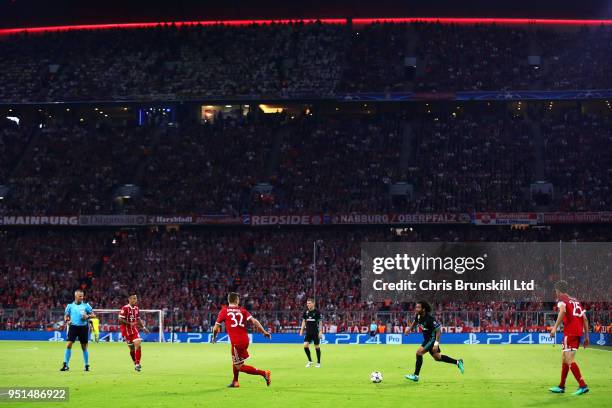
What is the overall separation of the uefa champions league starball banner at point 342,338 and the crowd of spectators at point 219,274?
64 cm

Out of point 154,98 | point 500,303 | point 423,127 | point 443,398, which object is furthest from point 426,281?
point 443,398

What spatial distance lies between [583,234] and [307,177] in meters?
19.5

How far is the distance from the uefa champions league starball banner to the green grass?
481 inches

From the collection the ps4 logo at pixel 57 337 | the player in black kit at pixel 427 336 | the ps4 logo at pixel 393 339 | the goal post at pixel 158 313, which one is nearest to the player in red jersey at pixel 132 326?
the player in black kit at pixel 427 336

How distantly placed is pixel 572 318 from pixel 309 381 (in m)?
7.31

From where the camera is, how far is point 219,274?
6031 cm

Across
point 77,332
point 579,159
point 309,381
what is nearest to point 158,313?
point 77,332

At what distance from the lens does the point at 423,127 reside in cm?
7269

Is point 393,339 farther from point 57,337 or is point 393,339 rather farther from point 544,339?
point 57,337

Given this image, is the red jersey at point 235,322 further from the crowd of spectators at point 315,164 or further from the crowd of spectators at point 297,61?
the crowd of spectators at point 297,61

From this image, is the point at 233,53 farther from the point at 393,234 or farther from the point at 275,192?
the point at 393,234

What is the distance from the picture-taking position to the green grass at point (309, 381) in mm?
19312

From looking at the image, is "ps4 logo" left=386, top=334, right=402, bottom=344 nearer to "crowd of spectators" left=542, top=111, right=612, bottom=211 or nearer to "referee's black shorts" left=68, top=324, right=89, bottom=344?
"crowd of spectators" left=542, top=111, right=612, bottom=211

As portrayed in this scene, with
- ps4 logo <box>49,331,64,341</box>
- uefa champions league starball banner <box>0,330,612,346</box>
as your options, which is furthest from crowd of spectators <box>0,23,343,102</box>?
uefa champions league starball banner <box>0,330,612,346</box>
